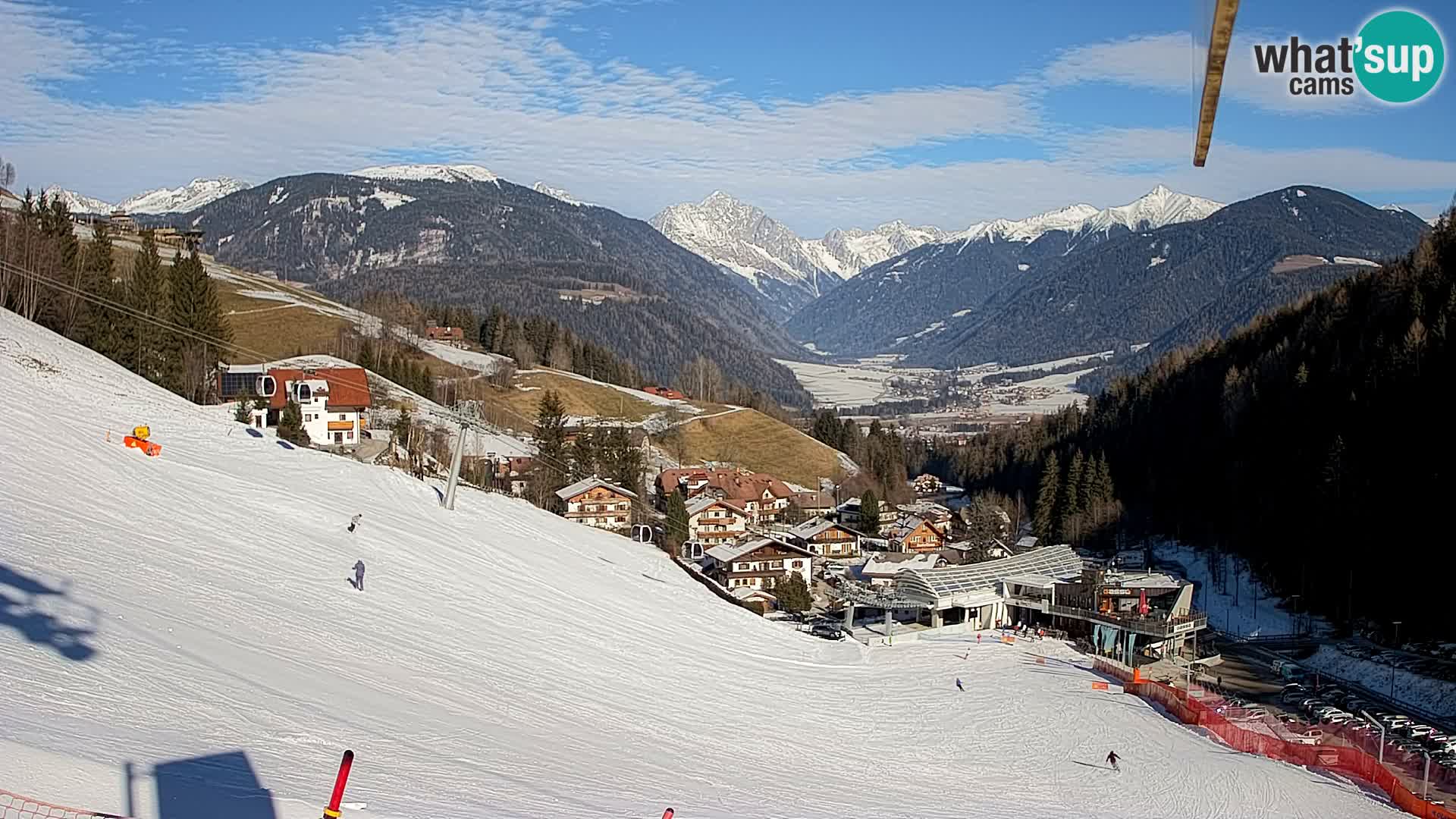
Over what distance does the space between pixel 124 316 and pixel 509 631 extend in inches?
1236

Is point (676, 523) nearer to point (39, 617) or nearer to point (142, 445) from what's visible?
point (142, 445)

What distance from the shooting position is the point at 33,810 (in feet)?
26.2

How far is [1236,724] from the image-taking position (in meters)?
26.2

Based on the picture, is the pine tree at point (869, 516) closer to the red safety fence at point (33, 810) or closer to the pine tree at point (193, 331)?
the pine tree at point (193, 331)

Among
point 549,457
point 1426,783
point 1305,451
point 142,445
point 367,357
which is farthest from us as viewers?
point 367,357

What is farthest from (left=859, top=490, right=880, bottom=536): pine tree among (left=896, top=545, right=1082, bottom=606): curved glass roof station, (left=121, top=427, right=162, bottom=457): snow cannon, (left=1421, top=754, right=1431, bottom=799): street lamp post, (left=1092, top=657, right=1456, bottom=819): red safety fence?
(left=121, top=427, right=162, bottom=457): snow cannon

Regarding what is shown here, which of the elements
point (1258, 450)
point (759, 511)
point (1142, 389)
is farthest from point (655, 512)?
point (1142, 389)

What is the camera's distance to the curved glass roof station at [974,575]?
46062 mm

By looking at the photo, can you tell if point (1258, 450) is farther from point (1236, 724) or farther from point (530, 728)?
point (530, 728)

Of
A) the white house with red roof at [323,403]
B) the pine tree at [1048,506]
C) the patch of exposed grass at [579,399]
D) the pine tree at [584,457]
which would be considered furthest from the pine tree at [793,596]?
the patch of exposed grass at [579,399]

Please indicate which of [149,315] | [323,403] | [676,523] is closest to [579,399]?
[676,523]

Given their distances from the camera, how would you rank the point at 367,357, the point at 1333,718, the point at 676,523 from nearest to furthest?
the point at 1333,718
the point at 676,523
the point at 367,357

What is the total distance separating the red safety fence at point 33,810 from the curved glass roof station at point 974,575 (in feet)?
130

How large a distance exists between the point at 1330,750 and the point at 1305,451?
4429 cm
